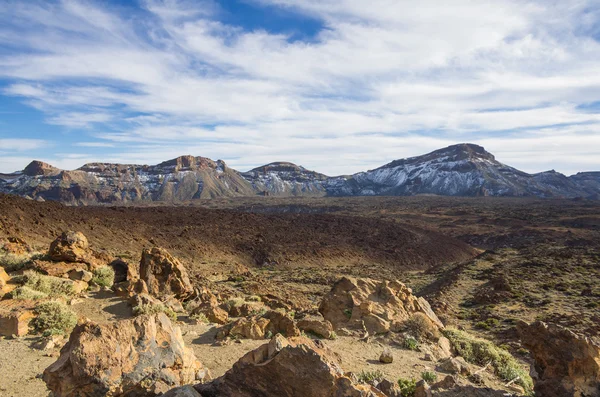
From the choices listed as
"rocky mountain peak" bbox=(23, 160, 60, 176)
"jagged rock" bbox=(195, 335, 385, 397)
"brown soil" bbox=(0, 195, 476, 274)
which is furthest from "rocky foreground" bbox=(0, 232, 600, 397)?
"rocky mountain peak" bbox=(23, 160, 60, 176)

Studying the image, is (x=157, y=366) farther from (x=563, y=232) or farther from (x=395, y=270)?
(x=563, y=232)

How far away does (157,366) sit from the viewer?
5.57 meters

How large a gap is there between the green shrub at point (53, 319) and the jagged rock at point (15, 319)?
17cm

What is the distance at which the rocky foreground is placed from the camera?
16.6 feet

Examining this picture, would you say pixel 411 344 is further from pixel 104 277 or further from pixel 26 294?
pixel 104 277

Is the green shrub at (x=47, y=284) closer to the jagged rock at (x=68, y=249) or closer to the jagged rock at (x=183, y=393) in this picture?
the jagged rock at (x=68, y=249)

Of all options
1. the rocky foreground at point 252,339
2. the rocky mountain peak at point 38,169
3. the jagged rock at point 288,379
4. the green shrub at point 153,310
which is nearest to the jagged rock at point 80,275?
the rocky foreground at point 252,339

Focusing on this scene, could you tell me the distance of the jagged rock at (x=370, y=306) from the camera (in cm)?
1194

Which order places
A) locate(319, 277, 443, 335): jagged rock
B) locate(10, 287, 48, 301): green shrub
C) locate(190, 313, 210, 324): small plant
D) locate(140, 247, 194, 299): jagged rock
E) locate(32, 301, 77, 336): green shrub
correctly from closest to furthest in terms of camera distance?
locate(32, 301, 77, 336): green shrub
locate(10, 287, 48, 301): green shrub
locate(190, 313, 210, 324): small plant
locate(319, 277, 443, 335): jagged rock
locate(140, 247, 194, 299): jagged rock

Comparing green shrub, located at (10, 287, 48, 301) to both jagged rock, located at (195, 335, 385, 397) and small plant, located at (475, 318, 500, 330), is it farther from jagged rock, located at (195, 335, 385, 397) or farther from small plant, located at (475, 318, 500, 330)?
small plant, located at (475, 318, 500, 330)

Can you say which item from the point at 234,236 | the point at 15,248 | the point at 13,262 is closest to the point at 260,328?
the point at 13,262

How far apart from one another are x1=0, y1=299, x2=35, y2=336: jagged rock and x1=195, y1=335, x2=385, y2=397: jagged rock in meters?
6.21

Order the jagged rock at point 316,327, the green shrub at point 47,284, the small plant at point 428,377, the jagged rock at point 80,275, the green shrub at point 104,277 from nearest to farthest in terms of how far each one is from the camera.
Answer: the small plant at point 428,377 → the jagged rock at point 316,327 → the green shrub at point 47,284 → the jagged rock at point 80,275 → the green shrub at point 104,277

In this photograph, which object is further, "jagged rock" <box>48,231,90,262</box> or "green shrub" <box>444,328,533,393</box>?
"jagged rock" <box>48,231,90,262</box>
